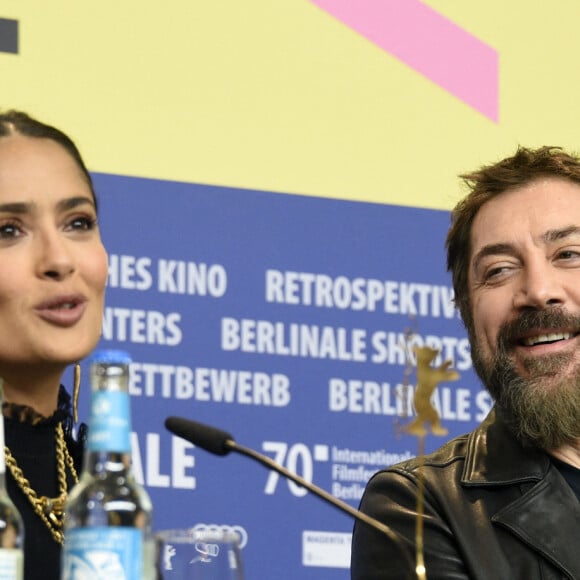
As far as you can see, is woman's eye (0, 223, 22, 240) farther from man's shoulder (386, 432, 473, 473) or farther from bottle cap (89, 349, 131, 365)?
man's shoulder (386, 432, 473, 473)

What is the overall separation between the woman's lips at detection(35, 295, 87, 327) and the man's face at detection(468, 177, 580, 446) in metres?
1.05

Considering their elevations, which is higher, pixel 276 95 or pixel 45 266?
pixel 276 95

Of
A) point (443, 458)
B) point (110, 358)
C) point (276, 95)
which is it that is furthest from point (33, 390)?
point (276, 95)

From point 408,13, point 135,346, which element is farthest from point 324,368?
point 408,13

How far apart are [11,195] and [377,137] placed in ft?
5.86

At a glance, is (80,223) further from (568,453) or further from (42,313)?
(568,453)

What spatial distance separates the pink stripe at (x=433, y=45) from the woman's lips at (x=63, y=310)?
6.26 ft

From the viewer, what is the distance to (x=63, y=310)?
2.10 metres

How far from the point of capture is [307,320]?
139 inches

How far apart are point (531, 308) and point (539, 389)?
157mm

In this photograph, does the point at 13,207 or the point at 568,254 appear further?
the point at 568,254

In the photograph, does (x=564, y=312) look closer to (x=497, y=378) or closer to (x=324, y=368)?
(x=497, y=378)

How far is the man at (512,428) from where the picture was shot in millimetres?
2678

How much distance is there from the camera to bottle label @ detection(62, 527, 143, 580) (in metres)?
1.35
